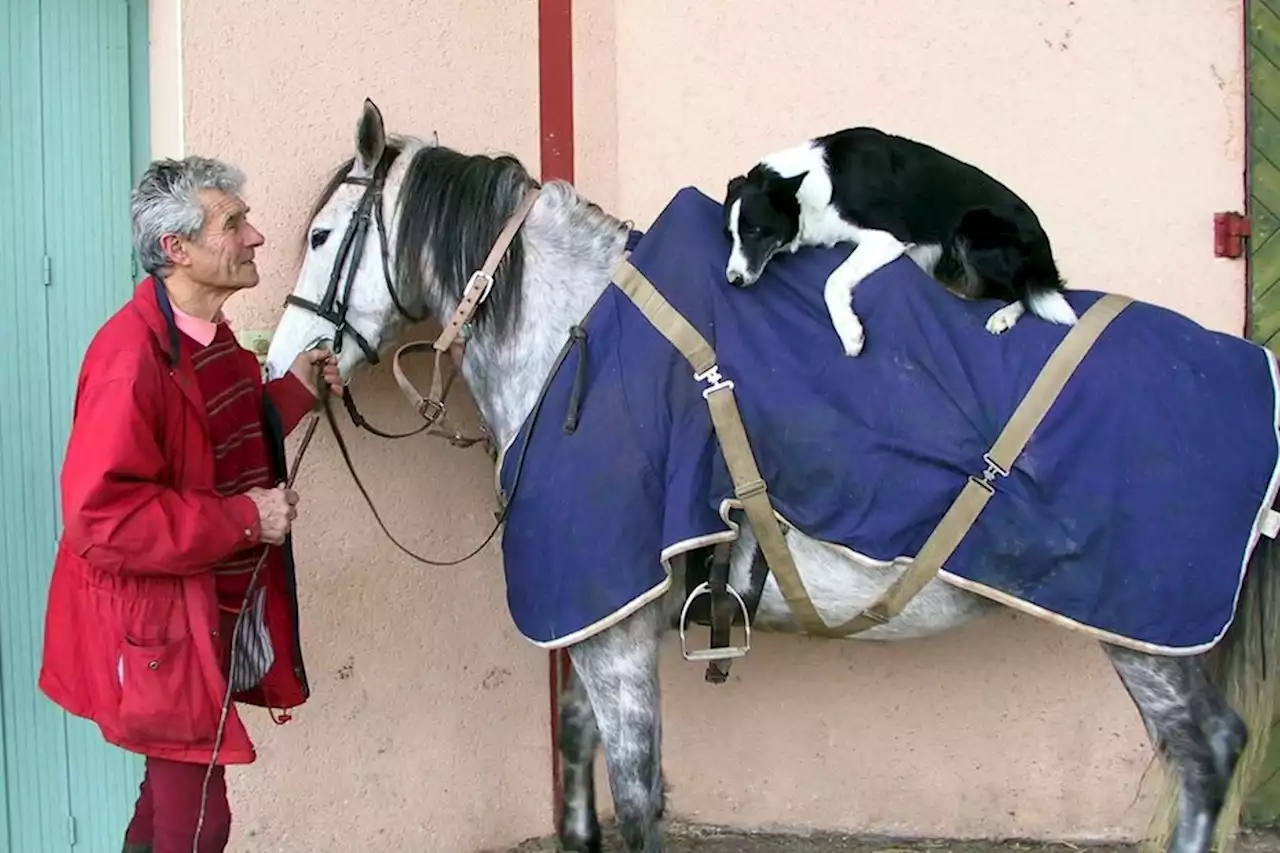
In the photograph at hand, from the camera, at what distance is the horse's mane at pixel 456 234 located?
8.86 ft

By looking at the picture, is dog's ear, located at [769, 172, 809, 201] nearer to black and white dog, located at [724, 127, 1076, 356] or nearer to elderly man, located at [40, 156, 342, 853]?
black and white dog, located at [724, 127, 1076, 356]

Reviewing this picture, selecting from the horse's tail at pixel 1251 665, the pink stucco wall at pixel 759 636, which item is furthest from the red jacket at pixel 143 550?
the horse's tail at pixel 1251 665

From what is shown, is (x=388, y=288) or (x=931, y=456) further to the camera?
(x=388, y=288)

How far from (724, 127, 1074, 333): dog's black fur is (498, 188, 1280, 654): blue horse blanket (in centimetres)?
10

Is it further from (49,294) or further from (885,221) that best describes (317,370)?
(885,221)

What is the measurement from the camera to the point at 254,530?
7.35ft

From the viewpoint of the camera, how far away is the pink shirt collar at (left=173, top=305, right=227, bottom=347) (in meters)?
2.33

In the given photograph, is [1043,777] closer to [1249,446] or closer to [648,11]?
[1249,446]

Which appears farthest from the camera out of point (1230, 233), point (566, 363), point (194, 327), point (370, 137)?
point (1230, 233)

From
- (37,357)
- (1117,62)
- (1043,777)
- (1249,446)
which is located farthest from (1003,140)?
(37,357)

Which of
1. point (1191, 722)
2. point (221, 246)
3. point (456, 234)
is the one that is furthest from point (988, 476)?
point (221, 246)

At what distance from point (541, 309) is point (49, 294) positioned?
46.0 inches

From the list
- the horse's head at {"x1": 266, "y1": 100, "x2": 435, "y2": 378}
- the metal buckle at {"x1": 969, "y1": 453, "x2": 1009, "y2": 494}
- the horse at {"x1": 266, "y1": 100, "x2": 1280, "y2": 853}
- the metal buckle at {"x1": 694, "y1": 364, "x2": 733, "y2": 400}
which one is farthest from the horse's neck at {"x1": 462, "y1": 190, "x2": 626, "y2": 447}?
the metal buckle at {"x1": 969, "y1": 453, "x2": 1009, "y2": 494}

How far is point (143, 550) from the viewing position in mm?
2064
